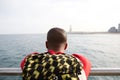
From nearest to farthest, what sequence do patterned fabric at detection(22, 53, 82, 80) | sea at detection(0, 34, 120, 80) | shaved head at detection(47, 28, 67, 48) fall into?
1. patterned fabric at detection(22, 53, 82, 80)
2. shaved head at detection(47, 28, 67, 48)
3. sea at detection(0, 34, 120, 80)

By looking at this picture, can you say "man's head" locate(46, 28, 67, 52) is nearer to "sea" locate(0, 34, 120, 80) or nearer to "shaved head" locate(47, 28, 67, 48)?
"shaved head" locate(47, 28, 67, 48)

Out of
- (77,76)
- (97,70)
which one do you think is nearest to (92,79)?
(97,70)

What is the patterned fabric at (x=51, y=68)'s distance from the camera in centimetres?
138

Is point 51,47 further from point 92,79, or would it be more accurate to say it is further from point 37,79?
point 92,79

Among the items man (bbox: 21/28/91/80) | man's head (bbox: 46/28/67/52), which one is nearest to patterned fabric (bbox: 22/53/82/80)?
man (bbox: 21/28/91/80)

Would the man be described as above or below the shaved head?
below

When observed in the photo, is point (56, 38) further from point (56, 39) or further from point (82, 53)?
point (82, 53)

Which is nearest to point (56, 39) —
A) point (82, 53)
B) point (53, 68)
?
Answer: point (53, 68)

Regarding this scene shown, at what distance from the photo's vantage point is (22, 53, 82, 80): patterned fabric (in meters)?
1.38

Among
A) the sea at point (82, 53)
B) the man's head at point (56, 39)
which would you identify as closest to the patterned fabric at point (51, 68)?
the man's head at point (56, 39)

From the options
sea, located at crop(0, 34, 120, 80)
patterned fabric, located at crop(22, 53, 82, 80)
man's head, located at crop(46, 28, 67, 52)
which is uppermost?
man's head, located at crop(46, 28, 67, 52)

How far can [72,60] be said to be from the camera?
1.47 metres

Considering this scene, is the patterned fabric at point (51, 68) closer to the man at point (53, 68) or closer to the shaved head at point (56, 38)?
the man at point (53, 68)

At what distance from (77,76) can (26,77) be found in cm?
41
